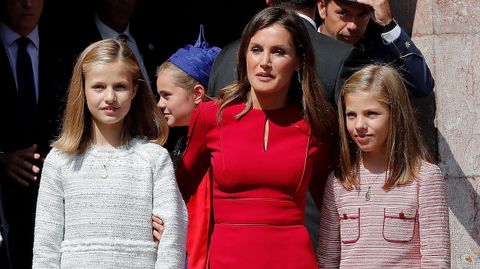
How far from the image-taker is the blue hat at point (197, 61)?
4977mm

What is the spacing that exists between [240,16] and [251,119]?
3288mm

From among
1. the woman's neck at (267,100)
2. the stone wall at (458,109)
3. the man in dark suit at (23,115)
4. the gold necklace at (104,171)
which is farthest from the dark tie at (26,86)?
the stone wall at (458,109)

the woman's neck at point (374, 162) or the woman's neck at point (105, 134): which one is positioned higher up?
the woman's neck at point (105, 134)

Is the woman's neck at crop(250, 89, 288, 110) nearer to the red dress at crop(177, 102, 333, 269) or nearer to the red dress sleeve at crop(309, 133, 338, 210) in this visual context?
the red dress at crop(177, 102, 333, 269)

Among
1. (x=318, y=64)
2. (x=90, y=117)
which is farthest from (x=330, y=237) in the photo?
(x=90, y=117)

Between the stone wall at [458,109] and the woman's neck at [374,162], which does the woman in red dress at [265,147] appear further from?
the stone wall at [458,109]

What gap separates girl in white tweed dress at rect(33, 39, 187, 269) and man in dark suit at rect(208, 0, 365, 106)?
1.57ft

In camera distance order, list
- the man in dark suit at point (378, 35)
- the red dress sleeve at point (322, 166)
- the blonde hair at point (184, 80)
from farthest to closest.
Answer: the blonde hair at point (184, 80) → the man in dark suit at point (378, 35) → the red dress sleeve at point (322, 166)

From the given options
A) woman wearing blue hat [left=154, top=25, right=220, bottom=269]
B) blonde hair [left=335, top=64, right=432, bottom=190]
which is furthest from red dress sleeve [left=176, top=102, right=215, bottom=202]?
blonde hair [left=335, top=64, right=432, bottom=190]

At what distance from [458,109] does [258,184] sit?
166 centimetres

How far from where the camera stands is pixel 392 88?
4.19 meters

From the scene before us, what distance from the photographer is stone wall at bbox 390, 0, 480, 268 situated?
5.30 metres

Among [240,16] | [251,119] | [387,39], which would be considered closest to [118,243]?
[251,119]

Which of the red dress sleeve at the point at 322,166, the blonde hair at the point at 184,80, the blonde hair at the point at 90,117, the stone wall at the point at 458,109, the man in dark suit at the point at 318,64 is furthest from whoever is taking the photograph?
the stone wall at the point at 458,109
